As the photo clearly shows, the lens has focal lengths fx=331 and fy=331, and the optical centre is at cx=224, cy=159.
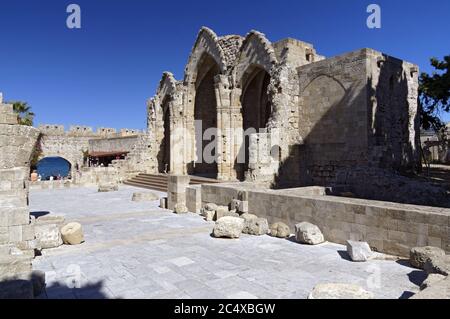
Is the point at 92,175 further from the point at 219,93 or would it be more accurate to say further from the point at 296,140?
the point at 296,140

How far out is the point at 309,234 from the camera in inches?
240

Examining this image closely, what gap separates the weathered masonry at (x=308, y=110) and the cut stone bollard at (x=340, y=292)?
8.97 metres

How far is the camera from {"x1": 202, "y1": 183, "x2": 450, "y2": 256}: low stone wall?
4918 millimetres

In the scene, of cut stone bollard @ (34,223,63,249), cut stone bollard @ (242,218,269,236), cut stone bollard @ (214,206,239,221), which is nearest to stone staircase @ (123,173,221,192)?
cut stone bollard @ (214,206,239,221)

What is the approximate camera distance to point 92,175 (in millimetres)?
20188

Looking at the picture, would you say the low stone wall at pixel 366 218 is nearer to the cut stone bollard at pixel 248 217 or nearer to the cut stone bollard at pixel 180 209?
the cut stone bollard at pixel 248 217

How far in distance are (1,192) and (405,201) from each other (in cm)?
978

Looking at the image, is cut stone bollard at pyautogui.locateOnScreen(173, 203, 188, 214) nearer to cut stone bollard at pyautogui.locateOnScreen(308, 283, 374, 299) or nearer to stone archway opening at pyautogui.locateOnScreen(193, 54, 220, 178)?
cut stone bollard at pyautogui.locateOnScreen(308, 283, 374, 299)

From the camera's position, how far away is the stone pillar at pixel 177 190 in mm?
10508

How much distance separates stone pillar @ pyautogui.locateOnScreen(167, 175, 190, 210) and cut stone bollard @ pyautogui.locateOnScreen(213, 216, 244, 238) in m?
3.80

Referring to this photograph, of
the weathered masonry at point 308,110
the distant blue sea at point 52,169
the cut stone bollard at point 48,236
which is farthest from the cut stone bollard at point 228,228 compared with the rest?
the distant blue sea at point 52,169
